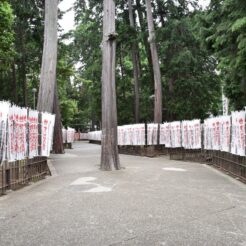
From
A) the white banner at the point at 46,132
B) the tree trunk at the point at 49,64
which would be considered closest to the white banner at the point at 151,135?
the tree trunk at the point at 49,64

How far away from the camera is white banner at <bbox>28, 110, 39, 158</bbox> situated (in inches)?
448

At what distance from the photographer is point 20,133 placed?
10445 millimetres

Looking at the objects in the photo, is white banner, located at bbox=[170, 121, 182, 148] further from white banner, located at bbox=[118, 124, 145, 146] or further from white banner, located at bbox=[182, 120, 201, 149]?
white banner, located at bbox=[118, 124, 145, 146]

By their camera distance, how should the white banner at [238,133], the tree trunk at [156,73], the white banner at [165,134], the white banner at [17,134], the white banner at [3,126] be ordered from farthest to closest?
the tree trunk at [156,73] → the white banner at [165,134] → the white banner at [238,133] → the white banner at [17,134] → the white banner at [3,126]

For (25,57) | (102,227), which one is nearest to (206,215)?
(102,227)

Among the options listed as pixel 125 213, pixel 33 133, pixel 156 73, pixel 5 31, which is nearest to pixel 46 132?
pixel 33 133

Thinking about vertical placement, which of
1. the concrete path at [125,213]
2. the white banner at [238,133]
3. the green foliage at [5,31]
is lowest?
the concrete path at [125,213]

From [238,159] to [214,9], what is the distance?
5.03m

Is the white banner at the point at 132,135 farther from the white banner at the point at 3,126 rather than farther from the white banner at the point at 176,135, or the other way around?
the white banner at the point at 3,126

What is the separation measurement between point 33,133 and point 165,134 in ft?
39.1

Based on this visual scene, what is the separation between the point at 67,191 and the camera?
9.61m

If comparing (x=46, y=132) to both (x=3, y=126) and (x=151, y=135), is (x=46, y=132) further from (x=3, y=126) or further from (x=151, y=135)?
(x=151, y=135)

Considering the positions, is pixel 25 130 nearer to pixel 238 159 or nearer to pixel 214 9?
pixel 238 159

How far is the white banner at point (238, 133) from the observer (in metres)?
11.1
